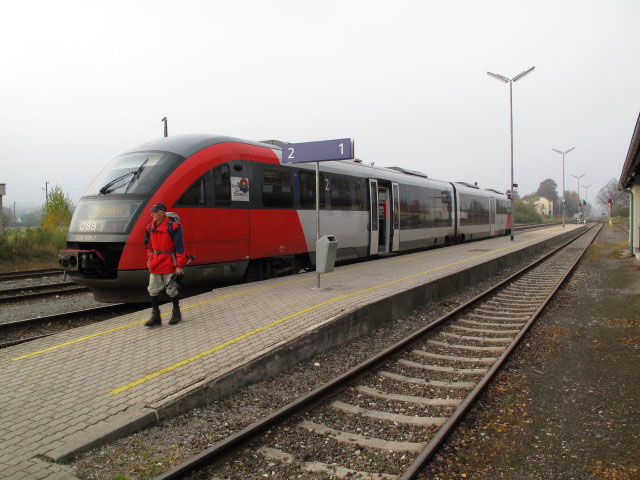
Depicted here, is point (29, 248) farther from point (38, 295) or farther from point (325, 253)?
point (325, 253)

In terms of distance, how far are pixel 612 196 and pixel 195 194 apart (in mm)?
107908

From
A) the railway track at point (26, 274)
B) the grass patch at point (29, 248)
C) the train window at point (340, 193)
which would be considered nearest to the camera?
the train window at point (340, 193)

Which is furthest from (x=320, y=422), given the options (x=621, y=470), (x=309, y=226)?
(x=309, y=226)

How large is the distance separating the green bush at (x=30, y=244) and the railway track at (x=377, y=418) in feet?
59.1

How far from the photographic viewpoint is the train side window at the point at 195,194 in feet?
26.8

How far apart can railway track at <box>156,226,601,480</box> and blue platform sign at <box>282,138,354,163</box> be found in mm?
3350

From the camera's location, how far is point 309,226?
11320mm

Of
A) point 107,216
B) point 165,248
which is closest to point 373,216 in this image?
point 107,216

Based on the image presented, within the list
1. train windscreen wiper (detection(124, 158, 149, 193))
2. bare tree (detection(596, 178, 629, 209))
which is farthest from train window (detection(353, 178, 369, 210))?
bare tree (detection(596, 178, 629, 209))

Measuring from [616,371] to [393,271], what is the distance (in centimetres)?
653

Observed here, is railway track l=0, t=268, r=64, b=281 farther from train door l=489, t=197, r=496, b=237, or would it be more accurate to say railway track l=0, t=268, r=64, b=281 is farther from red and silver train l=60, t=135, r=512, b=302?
train door l=489, t=197, r=496, b=237

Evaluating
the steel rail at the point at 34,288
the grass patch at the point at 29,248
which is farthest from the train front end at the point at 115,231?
the grass patch at the point at 29,248

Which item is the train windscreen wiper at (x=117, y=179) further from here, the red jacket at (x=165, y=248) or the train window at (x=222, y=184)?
the red jacket at (x=165, y=248)

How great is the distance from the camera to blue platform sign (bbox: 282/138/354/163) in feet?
27.2
